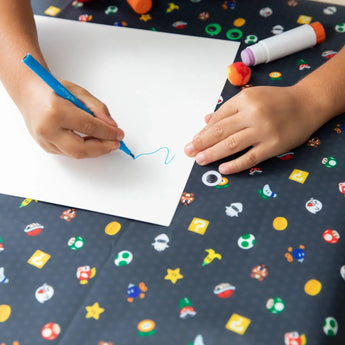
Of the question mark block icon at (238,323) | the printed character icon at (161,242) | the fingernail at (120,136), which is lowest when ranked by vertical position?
the question mark block icon at (238,323)

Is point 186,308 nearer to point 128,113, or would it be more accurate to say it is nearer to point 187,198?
point 187,198

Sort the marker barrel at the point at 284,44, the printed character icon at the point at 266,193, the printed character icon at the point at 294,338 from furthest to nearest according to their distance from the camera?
the marker barrel at the point at 284,44 < the printed character icon at the point at 266,193 < the printed character icon at the point at 294,338

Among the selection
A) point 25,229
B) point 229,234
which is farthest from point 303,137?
point 25,229

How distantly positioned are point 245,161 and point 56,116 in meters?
0.26

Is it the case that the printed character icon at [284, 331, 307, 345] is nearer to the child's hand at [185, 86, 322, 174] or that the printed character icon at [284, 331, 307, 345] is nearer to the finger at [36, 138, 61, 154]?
the child's hand at [185, 86, 322, 174]

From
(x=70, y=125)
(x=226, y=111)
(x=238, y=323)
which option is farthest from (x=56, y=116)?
(x=238, y=323)

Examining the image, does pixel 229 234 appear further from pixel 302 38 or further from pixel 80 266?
pixel 302 38

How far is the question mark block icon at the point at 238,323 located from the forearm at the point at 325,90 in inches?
11.2

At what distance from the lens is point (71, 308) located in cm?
50

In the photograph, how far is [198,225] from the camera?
21.2 inches

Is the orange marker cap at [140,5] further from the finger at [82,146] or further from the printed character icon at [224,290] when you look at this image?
the printed character icon at [224,290]

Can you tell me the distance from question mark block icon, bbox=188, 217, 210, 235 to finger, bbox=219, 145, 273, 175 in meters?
0.08

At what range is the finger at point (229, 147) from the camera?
23.0 inches

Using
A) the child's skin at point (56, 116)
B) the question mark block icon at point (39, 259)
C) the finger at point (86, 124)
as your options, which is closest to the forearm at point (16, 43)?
the child's skin at point (56, 116)
